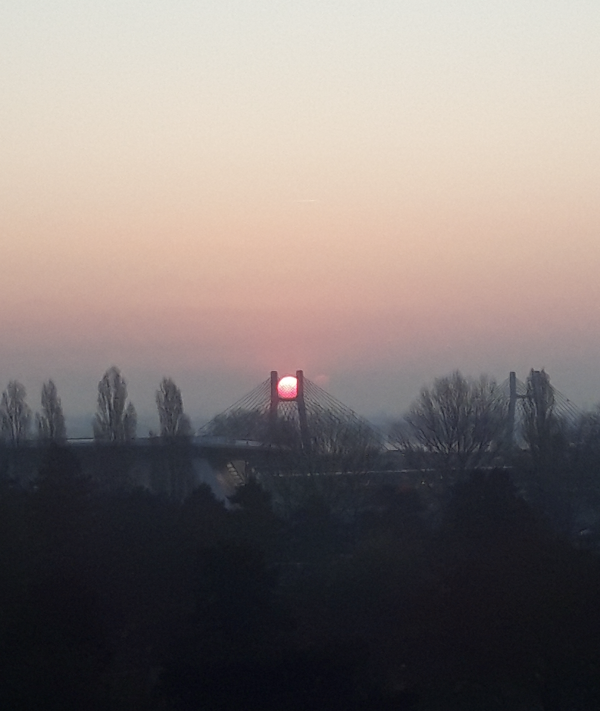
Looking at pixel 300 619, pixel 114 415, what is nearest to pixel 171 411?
pixel 114 415

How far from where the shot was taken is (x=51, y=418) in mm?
30750

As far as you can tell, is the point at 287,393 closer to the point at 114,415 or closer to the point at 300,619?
the point at 114,415

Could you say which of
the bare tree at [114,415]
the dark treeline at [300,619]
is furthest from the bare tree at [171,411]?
the dark treeline at [300,619]

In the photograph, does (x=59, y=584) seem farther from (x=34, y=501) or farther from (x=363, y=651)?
(x=34, y=501)

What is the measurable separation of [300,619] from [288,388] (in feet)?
86.3

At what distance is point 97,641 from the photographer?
8906mm

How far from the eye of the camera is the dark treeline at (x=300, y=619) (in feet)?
25.1

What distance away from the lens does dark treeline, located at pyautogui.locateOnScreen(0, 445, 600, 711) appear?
764cm

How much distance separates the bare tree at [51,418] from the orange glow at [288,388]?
8252mm

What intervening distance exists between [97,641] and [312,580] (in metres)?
3.16

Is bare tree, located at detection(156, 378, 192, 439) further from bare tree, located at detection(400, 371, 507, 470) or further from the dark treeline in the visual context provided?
the dark treeline

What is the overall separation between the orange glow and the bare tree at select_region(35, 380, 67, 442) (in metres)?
8.25

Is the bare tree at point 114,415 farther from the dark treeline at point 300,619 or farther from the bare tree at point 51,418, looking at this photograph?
the dark treeline at point 300,619

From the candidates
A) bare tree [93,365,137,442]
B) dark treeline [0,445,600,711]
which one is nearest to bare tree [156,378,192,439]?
bare tree [93,365,137,442]
